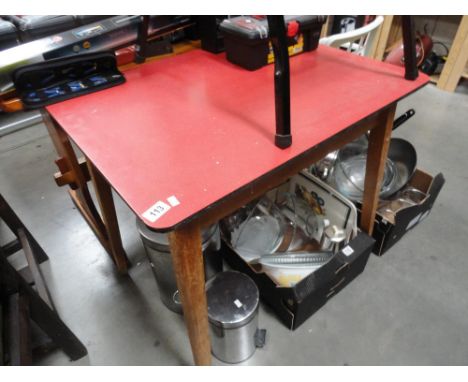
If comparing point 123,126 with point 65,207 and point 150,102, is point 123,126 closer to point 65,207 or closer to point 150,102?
point 150,102

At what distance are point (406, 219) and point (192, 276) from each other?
993 mm

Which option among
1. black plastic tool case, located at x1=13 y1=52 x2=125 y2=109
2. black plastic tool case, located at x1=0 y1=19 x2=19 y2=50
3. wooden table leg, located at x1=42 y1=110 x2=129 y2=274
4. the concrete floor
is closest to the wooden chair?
the concrete floor

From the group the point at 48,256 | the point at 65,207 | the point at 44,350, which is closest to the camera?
the point at 44,350

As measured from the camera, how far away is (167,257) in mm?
977

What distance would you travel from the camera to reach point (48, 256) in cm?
141

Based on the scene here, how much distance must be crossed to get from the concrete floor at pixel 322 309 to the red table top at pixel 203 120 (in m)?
0.74

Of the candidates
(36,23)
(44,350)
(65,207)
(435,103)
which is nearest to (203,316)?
(44,350)

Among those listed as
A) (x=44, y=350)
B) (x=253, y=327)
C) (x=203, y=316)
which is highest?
(x=203, y=316)

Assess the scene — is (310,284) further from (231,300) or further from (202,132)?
(202,132)

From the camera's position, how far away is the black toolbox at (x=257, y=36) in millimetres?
965

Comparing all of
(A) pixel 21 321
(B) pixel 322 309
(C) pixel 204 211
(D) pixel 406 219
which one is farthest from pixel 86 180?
(D) pixel 406 219

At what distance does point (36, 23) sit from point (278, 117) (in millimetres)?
1454

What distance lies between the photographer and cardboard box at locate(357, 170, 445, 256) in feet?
4.13

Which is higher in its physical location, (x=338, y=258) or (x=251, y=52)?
(x=251, y=52)
